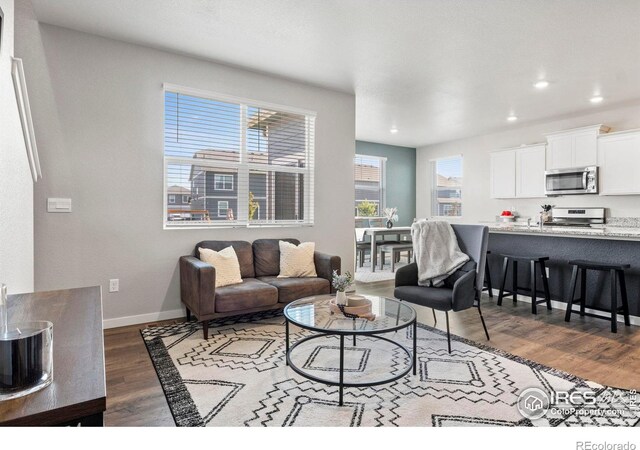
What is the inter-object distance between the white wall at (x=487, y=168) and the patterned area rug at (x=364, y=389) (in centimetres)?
450

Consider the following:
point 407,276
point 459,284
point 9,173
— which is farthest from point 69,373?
point 407,276

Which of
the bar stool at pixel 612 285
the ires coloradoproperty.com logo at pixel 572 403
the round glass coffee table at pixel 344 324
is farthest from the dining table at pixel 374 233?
the ires coloradoproperty.com logo at pixel 572 403

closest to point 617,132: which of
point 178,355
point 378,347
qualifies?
point 378,347

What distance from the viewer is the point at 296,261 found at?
12.9 ft

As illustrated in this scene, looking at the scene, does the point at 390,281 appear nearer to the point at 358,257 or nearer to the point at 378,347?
the point at 358,257

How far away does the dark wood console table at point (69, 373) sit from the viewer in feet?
2.41

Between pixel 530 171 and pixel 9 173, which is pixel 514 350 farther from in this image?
pixel 530 171

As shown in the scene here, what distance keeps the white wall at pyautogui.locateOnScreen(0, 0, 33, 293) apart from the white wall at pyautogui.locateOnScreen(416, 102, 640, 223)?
23.2ft

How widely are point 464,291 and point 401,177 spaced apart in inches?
249

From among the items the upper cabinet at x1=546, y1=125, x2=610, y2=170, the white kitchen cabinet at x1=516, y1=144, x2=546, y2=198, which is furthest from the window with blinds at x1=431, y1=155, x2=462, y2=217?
the upper cabinet at x1=546, y1=125, x2=610, y2=170

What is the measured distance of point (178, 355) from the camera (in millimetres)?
2789

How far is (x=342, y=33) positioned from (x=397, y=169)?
5.82m

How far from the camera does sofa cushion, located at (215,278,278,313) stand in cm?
318

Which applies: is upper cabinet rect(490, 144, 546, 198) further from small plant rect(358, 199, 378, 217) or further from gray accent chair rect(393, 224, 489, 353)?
gray accent chair rect(393, 224, 489, 353)
